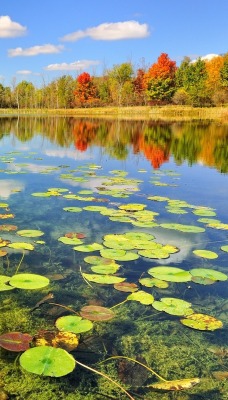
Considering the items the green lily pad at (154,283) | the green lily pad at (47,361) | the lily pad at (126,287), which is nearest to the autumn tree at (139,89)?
the green lily pad at (154,283)

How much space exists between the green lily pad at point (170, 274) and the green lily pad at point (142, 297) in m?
0.32

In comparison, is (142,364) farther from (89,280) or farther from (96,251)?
(96,251)

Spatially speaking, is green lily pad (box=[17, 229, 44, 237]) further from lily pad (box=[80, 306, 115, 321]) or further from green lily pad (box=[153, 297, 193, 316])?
green lily pad (box=[153, 297, 193, 316])

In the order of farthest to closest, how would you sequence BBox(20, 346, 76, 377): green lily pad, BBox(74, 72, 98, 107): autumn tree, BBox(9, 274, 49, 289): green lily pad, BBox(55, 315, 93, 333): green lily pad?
BBox(74, 72, 98, 107): autumn tree
BBox(9, 274, 49, 289): green lily pad
BBox(55, 315, 93, 333): green lily pad
BBox(20, 346, 76, 377): green lily pad

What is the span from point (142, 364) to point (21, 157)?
420 inches

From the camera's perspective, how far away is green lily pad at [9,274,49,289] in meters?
2.96

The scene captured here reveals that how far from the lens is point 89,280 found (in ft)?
10.5

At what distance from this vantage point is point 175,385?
2049 millimetres

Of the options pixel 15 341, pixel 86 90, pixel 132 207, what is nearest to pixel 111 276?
pixel 15 341

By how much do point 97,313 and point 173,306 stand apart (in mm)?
633

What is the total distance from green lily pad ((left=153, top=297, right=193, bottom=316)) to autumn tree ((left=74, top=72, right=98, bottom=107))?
6408 centimetres

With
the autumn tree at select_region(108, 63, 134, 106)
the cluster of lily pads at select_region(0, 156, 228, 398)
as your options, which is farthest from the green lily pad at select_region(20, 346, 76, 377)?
the autumn tree at select_region(108, 63, 134, 106)

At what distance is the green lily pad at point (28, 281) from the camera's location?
2965 mm

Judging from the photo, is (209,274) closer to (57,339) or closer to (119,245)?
(119,245)
